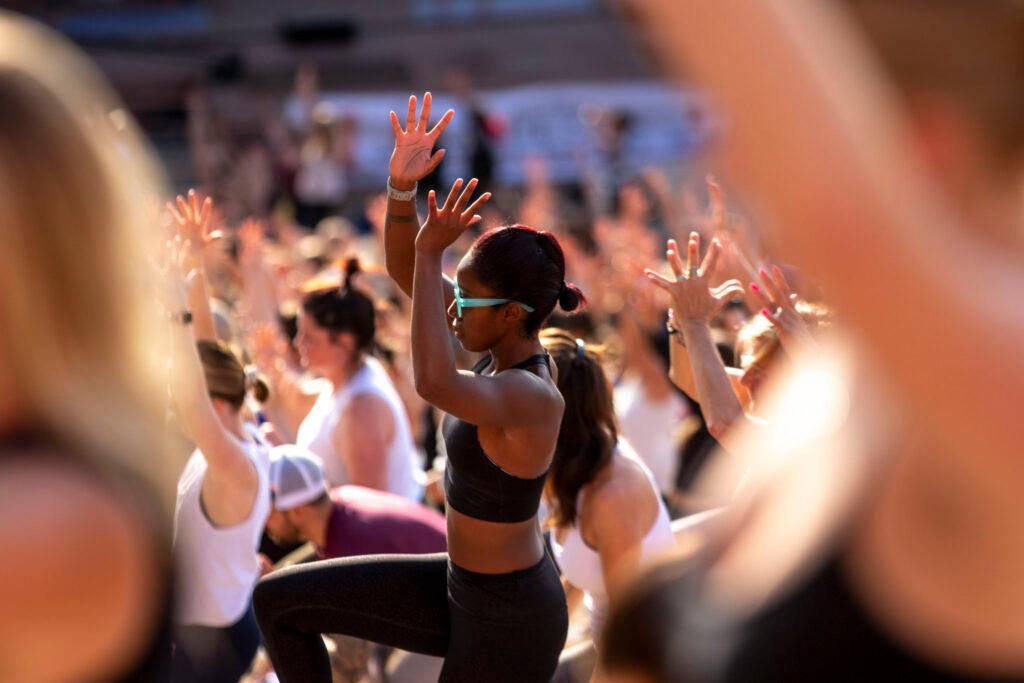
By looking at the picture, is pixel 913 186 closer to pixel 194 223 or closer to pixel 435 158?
pixel 435 158

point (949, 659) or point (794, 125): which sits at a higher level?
point (794, 125)

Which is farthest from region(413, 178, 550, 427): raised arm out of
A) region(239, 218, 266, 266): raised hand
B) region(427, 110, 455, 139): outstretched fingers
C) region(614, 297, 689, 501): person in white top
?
region(239, 218, 266, 266): raised hand

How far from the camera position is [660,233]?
12305 mm

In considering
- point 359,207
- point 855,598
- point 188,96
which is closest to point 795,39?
point 855,598

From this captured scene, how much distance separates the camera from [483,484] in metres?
2.70

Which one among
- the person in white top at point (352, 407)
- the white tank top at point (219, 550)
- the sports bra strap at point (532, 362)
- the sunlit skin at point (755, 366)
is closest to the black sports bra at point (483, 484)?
the sports bra strap at point (532, 362)

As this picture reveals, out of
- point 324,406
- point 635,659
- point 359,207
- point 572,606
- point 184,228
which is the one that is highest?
point 635,659

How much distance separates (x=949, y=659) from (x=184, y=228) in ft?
10.6

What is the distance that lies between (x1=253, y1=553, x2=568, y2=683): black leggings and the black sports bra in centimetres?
14

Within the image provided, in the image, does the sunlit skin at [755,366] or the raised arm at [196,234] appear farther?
the raised arm at [196,234]

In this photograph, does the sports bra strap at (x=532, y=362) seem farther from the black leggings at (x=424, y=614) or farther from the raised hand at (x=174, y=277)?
the raised hand at (x=174, y=277)

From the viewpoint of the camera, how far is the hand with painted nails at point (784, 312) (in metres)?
2.74

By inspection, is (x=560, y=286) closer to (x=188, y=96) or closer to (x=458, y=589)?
(x=458, y=589)

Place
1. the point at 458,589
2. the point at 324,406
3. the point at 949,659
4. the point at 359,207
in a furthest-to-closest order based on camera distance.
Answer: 1. the point at 359,207
2. the point at 324,406
3. the point at 458,589
4. the point at 949,659
